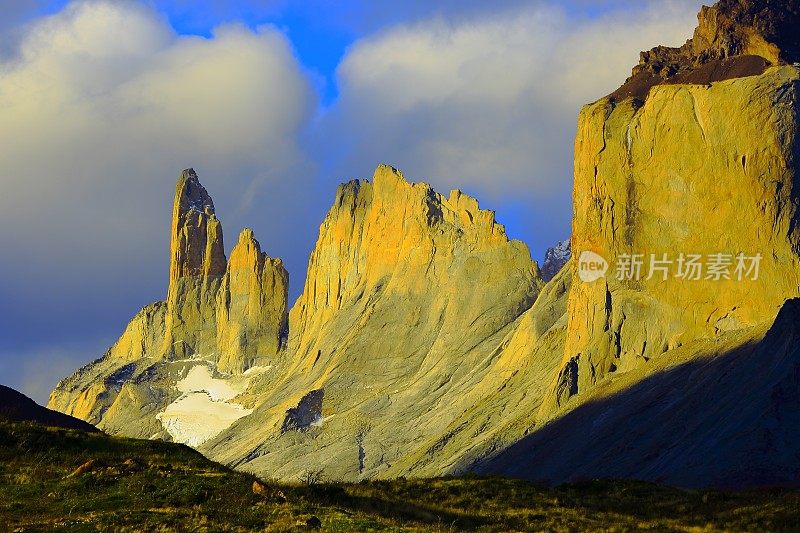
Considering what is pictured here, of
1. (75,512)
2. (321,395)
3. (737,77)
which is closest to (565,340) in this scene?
(737,77)

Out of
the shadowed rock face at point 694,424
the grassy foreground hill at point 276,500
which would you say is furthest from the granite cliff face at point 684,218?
the grassy foreground hill at point 276,500

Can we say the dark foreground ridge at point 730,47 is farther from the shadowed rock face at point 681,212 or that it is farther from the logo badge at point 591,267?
the logo badge at point 591,267

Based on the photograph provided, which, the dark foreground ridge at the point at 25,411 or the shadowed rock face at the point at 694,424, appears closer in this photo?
the dark foreground ridge at the point at 25,411

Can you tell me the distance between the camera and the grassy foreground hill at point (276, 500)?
110 ft

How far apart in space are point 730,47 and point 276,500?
10572 cm

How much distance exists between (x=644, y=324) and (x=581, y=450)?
20499mm

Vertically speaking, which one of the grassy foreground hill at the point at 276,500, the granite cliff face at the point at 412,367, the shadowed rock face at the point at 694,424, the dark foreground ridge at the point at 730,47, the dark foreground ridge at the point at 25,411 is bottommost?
the grassy foreground hill at the point at 276,500

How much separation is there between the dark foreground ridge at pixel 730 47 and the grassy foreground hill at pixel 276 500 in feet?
289

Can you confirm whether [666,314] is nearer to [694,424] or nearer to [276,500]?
[694,424]

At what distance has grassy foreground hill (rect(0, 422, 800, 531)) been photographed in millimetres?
33531

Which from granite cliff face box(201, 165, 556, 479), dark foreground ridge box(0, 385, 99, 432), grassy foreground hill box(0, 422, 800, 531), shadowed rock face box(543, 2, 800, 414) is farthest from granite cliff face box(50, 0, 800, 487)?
dark foreground ridge box(0, 385, 99, 432)

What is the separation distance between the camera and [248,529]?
32.6m

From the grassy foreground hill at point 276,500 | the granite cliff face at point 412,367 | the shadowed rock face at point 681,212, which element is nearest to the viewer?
the grassy foreground hill at point 276,500

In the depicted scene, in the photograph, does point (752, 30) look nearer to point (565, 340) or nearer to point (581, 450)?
point (565, 340)
